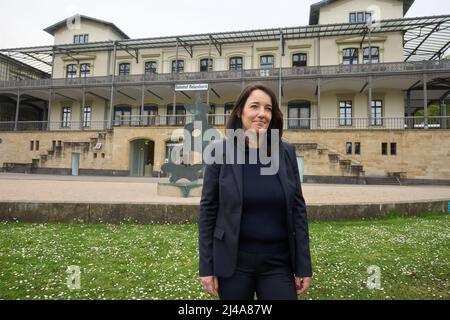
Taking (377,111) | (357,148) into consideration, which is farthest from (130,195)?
(377,111)

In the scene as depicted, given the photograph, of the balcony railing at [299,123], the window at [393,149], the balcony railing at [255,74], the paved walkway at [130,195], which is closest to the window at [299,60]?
the balcony railing at [255,74]

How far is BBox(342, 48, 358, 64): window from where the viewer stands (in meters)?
24.9

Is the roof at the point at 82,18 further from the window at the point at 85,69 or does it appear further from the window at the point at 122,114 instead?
the window at the point at 122,114

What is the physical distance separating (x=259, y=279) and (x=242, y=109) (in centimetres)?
112

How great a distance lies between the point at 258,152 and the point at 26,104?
4008 centimetres

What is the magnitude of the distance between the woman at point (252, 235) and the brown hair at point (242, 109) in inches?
3.2

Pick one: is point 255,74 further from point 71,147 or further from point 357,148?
point 71,147

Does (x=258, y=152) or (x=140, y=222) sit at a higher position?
(x=258, y=152)

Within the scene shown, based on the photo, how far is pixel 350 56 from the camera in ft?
82.2

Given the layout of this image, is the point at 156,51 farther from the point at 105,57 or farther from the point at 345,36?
the point at 345,36

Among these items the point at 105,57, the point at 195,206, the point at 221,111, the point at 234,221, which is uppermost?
the point at 105,57

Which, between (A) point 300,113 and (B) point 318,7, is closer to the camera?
(A) point 300,113
